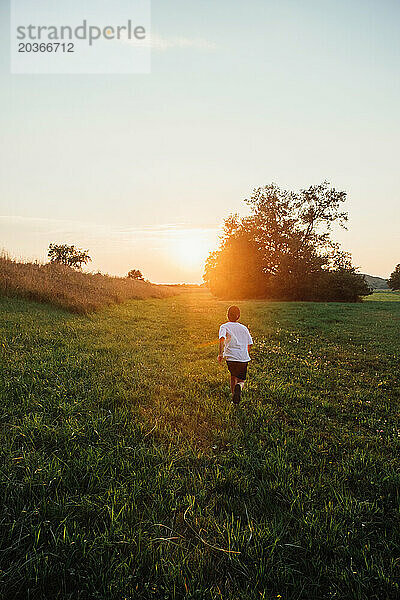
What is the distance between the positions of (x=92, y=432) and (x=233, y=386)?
9.73 ft

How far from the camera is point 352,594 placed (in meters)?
2.83

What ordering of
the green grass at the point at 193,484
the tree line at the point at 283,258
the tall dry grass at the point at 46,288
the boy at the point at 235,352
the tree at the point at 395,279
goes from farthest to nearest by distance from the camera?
1. the tree at the point at 395,279
2. the tree line at the point at 283,258
3. the tall dry grass at the point at 46,288
4. the boy at the point at 235,352
5. the green grass at the point at 193,484

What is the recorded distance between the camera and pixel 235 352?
6.94 m

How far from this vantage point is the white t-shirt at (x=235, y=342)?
693 centimetres

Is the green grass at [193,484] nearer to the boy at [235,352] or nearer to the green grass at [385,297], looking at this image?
the boy at [235,352]

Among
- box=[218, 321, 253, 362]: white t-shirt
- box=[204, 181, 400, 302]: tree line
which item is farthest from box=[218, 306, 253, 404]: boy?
box=[204, 181, 400, 302]: tree line

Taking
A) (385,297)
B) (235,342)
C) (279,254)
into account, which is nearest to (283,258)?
(279,254)

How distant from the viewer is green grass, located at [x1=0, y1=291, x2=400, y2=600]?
299 cm

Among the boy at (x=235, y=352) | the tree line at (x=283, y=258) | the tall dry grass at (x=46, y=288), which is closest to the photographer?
the boy at (x=235, y=352)

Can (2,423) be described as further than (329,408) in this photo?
No

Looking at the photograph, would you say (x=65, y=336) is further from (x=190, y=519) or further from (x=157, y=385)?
(x=190, y=519)

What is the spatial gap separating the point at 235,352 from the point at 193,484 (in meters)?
3.11

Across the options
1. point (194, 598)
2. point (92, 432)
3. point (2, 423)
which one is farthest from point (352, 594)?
point (2, 423)

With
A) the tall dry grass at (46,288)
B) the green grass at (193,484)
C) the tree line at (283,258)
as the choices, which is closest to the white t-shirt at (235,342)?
the green grass at (193,484)
